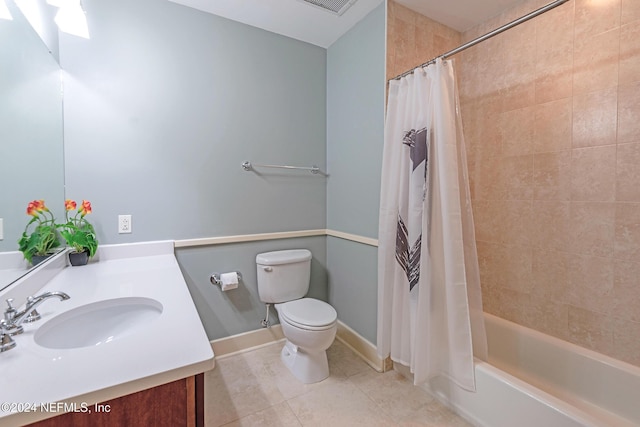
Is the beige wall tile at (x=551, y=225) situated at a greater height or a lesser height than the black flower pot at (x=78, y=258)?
greater

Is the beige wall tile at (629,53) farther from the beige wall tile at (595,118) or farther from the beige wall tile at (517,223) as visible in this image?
the beige wall tile at (517,223)

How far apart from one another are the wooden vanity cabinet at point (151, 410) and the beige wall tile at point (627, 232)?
1950mm

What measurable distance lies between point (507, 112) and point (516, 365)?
5.31 ft

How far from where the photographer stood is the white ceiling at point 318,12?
5.94 ft

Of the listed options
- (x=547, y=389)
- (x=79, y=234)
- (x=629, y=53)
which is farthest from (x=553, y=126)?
(x=79, y=234)

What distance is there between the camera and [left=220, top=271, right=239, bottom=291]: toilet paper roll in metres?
1.97

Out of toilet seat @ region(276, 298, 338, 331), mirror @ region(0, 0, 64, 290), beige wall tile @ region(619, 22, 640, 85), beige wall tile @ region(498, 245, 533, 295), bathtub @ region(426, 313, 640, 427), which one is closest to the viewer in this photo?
mirror @ region(0, 0, 64, 290)

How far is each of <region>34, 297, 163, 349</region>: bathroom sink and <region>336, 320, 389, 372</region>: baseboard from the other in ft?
4.64

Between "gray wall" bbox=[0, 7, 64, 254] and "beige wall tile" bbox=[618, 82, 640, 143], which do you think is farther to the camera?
Answer: "beige wall tile" bbox=[618, 82, 640, 143]

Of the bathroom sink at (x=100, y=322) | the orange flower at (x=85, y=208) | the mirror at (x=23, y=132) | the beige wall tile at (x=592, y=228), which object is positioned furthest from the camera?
the orange flower at (x=85, y=208)

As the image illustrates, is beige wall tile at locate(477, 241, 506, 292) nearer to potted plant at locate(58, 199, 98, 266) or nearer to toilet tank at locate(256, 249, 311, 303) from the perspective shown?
toilet tank at locate(256, 249, 311, 303)

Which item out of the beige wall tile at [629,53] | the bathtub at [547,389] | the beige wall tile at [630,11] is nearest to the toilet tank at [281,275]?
the bathtub at [547,389]

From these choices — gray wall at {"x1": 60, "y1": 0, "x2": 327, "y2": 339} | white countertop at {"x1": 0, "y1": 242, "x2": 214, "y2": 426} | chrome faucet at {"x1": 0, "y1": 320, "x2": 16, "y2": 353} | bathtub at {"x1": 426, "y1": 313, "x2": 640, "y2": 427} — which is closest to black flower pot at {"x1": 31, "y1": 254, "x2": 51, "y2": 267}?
white countertop at {"x1": 0, "y1": 242, "x2": 214, "y2": 426}

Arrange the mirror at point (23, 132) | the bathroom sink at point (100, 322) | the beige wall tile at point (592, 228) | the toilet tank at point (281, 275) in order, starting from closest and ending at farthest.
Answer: the bathroom sink at point (100, 322) → the mirror at point (23, 132) → the beige wall tile at point (592, 228) → the toilet tank at point (281, 275)
